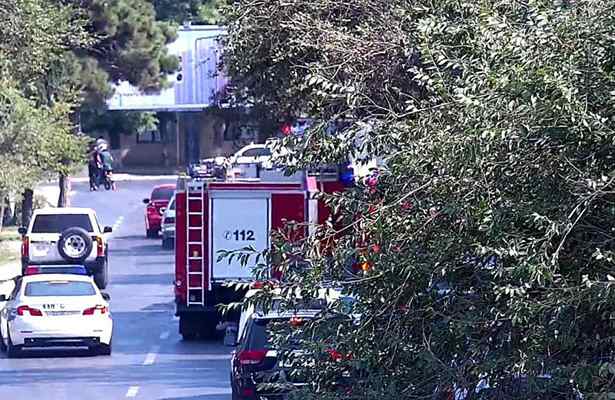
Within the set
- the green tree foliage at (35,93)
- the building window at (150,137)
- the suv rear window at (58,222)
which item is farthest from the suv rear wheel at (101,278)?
the building window at (150,137)

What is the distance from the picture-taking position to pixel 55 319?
23297 millimetres

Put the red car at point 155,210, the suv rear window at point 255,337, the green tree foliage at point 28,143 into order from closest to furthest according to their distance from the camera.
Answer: the suv rear window at point 255,337, the green tree foliage at point 28,143, the red car at point 155,210

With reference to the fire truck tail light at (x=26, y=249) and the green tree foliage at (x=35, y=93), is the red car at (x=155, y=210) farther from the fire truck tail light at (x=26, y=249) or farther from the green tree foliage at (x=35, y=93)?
the fire truck tail light at (x=26, y=249)

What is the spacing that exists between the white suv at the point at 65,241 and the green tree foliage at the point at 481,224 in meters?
23.3

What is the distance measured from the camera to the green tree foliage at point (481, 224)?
6.75m

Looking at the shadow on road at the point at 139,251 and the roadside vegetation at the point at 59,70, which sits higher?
the roadside vegetation at the point at 59,70

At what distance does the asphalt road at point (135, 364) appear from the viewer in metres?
19.5

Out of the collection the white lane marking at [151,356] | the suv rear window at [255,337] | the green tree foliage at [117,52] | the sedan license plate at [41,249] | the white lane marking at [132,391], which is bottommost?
the white lane marking at [151,356]

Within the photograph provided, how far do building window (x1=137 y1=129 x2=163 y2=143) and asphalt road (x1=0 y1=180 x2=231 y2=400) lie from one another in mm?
41504

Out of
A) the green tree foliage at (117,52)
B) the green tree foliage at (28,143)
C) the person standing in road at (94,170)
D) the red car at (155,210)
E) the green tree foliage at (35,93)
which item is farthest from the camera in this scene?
the person standing in road at (94,170)

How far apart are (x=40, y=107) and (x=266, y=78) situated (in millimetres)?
25348

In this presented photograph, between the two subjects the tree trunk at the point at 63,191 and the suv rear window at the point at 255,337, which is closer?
the suv rear window at the point at 255,337

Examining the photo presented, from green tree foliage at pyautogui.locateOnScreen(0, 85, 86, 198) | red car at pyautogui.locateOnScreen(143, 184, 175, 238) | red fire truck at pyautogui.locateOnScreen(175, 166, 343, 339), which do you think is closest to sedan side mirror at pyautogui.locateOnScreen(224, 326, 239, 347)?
red fire truck at pyautogui.locateOnScreen(175, 166, 343, 339)

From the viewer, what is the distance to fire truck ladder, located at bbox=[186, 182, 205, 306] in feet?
77.9
